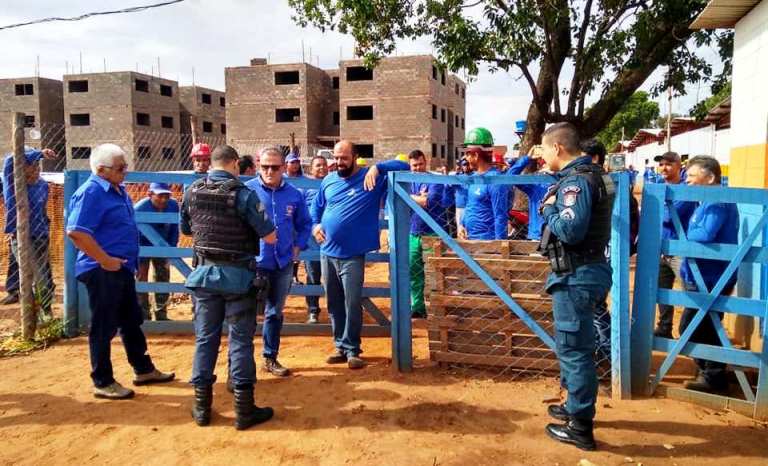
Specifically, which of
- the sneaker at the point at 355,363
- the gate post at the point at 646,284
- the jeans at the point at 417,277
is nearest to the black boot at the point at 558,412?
the gate post at the point at 646,284

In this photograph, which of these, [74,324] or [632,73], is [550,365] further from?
[632,73]

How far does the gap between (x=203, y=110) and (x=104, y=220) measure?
1610 inches

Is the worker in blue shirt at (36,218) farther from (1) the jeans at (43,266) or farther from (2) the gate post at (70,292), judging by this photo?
(2) the gate post at (70,292)

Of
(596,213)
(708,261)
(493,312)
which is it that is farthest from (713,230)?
(493,312)

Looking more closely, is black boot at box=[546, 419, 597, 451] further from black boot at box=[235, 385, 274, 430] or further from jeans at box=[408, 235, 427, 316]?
jeans at box=[408, 235, 427, 316]

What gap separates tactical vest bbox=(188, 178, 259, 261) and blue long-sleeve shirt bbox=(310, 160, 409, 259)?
1.07 metres

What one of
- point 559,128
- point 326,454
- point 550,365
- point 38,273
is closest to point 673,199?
point 559,128

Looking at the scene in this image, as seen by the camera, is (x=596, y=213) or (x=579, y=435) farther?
(x=579, y=435)

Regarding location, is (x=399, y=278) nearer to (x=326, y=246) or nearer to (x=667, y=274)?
(x=326, y=246)

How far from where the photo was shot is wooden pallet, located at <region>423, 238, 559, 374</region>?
4.15m

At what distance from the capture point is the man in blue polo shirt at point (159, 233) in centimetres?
573

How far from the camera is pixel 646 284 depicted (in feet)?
12.7

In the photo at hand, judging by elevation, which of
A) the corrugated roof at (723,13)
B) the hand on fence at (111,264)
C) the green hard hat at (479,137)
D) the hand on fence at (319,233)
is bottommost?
the hand on fence at (111,264)

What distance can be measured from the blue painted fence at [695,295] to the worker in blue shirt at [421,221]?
2133 millimetres
